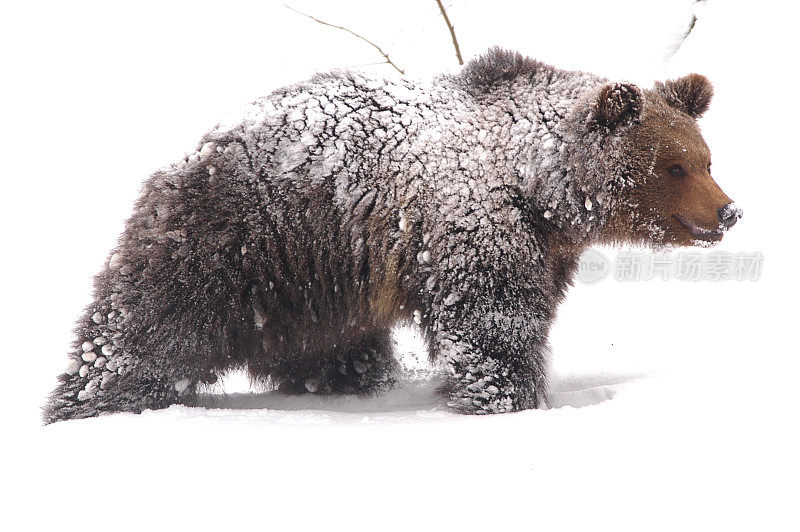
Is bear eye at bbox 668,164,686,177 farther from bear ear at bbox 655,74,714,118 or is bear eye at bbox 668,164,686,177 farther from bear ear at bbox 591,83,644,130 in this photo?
bear ear at bbox 655,74,714,118

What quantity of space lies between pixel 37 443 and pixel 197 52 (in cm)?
867

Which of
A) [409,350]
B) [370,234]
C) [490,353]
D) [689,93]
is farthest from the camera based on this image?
[409,350]

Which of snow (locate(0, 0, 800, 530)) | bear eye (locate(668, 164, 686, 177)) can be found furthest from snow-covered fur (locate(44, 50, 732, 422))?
snow (locate(0, 0, 800, 530))

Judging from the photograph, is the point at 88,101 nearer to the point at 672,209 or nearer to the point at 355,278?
the point at 355,278

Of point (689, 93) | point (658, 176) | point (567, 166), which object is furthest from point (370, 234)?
point (689, 93)

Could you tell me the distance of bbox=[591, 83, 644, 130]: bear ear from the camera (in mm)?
3752

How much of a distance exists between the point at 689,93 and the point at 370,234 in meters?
2.02

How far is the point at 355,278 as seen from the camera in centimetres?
406

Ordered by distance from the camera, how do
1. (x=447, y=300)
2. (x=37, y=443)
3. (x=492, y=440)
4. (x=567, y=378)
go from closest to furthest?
(x=492, y=440)
(x=37, y=443)
(x=447, y=300)
(x=567, y=378)

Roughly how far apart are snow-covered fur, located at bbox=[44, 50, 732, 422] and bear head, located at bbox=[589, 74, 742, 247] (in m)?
0.02

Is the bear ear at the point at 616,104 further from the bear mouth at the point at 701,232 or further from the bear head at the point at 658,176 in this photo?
the bear mouth at the point at 701,232

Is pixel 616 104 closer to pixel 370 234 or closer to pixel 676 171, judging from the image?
pixel 676 171

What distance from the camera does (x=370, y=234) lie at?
396cm

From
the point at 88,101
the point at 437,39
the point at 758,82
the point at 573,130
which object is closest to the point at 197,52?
the point at 88,101
